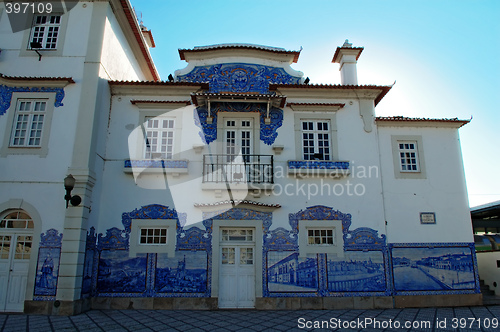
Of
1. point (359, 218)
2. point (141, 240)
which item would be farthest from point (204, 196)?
point (359, 218)

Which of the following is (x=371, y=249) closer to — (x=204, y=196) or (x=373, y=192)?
(x=373, y=192)

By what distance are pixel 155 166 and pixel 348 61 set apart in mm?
7467

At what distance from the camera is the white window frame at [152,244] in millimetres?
9773

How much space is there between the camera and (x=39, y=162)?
931 cm

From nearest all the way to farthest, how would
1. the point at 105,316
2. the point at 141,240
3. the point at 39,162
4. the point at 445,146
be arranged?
the point at 105,316, the point at 39,162, the point at 141,240, the point at 445,146

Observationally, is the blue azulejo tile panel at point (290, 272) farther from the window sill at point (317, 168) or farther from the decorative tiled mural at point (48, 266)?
the decorative tiled mural at point (48, 266)

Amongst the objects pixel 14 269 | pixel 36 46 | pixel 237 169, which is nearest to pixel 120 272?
pixel 14 269

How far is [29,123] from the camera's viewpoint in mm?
9656

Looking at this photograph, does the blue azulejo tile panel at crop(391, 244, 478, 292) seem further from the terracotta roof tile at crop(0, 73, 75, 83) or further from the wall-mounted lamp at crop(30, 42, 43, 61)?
the wall-mounted lamp at crop(30, 42, 43, 61)

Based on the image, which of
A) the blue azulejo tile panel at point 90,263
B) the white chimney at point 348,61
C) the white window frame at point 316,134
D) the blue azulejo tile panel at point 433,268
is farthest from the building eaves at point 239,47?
the blue azulejo tile panel at point 433,268

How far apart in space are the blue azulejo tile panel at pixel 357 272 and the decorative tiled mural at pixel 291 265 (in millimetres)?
27

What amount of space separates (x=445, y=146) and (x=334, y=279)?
5.55 m

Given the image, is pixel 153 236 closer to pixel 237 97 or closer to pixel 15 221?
pixel 15 221

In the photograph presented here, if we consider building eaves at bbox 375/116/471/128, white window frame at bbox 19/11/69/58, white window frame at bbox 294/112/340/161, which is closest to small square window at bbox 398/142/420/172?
building eaves at bbox 375/116/471/128
